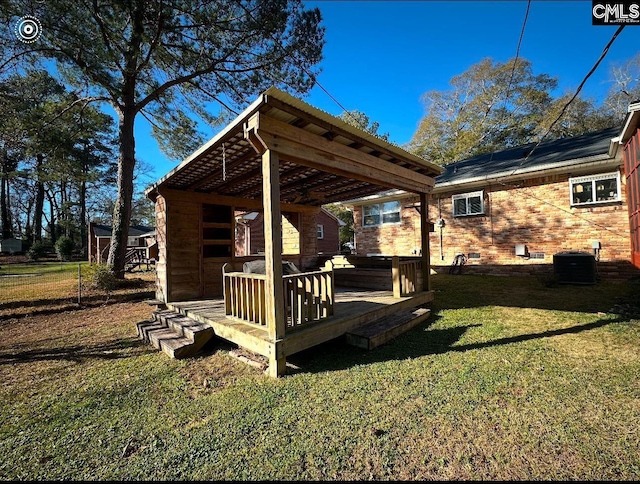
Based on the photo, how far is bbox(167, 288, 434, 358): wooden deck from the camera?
11.1 feet

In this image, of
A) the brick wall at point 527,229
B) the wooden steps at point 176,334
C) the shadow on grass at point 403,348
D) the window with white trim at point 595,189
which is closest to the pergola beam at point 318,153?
the shadow on grass at point 403,348

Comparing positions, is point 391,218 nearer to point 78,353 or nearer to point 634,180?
point 634,180

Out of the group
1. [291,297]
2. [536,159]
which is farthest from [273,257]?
[536,159]

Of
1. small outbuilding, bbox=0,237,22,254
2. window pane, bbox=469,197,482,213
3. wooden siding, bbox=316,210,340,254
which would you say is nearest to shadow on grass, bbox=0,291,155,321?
window pane, bbox=469,197,482,213

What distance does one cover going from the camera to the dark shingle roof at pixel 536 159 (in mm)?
8422

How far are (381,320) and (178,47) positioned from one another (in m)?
9.14

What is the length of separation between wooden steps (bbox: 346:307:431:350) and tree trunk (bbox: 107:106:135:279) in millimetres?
8360

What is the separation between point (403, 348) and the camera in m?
3.91

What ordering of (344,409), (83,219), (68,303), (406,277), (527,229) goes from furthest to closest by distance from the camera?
(83,219) < (527,229) < (68,303) < (406,277) < (344,409)

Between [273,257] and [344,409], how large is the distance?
1.64 m

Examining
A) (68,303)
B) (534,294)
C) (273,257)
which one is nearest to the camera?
(273,257)

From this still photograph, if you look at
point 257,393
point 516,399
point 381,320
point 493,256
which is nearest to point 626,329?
point 516,399

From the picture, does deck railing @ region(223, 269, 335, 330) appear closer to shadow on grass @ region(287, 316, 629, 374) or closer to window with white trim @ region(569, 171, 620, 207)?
shadow on grass @ region(287, 316, 629, 374)

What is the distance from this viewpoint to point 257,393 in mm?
2900
